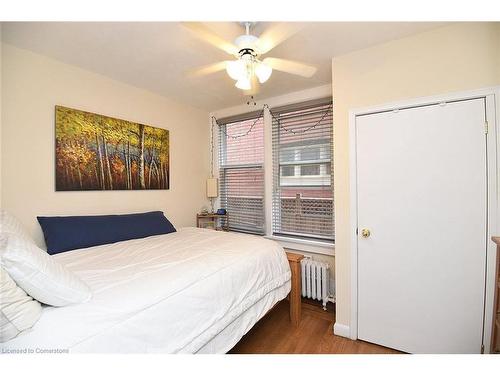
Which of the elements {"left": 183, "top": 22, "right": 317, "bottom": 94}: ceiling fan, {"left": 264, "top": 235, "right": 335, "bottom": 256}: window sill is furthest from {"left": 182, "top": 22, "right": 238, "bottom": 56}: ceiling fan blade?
{"left": 264, "top": 235, "right": 335, "bottom": 256}: window sill

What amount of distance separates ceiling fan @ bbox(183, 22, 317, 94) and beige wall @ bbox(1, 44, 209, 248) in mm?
1387

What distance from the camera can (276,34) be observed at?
135 centimetres

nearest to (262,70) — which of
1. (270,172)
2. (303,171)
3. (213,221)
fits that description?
(303,171)

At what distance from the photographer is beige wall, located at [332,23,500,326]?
1.52m

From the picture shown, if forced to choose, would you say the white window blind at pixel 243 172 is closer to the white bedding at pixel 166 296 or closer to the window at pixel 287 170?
the window at pixel 287 170

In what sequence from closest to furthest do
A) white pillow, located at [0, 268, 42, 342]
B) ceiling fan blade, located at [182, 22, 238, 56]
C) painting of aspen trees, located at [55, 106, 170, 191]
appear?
white pillow, located at [0, 268, 42, 342], ceiling fan blade, located at [182, 22, 238, 56], painting of aspen trees, located at [55, 106, 170, 191]

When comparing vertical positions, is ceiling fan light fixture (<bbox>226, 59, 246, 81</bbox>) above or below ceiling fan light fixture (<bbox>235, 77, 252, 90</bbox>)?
above

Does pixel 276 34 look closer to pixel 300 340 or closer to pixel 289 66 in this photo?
pixel 289 66

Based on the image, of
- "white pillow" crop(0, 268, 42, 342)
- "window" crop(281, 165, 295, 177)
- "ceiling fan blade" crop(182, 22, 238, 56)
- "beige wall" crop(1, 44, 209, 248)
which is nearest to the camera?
"white pillow" crop(0, 268, 42, 342)

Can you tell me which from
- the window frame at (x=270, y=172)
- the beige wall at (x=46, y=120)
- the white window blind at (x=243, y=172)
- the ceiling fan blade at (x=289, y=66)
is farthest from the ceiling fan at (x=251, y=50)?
the white window blind at (x=243, y=172)

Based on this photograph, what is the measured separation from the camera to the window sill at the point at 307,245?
8.38 ft

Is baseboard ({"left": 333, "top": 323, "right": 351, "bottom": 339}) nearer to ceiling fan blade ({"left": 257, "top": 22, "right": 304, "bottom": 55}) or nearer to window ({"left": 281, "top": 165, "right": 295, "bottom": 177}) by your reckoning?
window ({"left": 281, "top": 165, "right": 295, "bottom": 177})

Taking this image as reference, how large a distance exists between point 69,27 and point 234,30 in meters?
1.21
